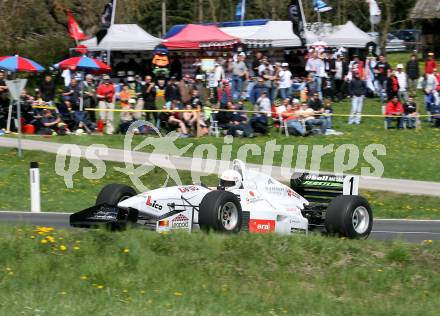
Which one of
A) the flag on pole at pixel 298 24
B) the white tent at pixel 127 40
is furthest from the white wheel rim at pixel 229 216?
the white tent at pixel 127 40

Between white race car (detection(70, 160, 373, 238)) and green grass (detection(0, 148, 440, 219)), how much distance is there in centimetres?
459

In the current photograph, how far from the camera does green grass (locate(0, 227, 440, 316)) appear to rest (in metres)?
9.35

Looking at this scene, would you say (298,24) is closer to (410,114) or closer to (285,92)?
(285,92)

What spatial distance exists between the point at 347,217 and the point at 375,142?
1156 centimetres

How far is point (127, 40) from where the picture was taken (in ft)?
129

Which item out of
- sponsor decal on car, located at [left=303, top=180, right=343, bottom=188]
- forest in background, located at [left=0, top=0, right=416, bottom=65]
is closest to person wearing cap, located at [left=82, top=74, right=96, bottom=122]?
forest in background, located at [left=0, top=0, right=416, bottom=65]

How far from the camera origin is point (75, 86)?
2586 cm

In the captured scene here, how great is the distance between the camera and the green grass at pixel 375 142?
2139cm

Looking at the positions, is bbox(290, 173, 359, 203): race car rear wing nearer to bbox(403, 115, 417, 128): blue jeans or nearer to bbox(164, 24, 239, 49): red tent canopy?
bbox(403, 115, 417, 128): blue jeans

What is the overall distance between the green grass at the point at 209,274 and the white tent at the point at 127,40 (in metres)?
27.5

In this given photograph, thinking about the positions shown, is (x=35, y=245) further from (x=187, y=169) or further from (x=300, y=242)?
(x=187, y=169)

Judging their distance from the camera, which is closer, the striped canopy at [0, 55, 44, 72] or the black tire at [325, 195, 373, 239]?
the black tire at [325, 195, 373, 239]

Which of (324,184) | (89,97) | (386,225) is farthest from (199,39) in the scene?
(324,184)

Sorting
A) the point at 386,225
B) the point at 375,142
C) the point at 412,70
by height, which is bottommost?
the point at 386,225
